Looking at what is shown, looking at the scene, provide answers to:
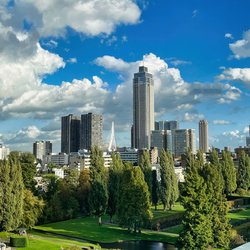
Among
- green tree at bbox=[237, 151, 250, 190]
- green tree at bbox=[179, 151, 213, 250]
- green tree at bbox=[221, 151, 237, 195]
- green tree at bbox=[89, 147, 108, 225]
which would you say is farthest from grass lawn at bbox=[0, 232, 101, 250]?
green tree at bbox=[237, 151, 250, 190]

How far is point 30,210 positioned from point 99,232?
10.2m

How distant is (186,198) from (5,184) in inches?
909

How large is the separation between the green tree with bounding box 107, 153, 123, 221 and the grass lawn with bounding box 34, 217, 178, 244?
420cm

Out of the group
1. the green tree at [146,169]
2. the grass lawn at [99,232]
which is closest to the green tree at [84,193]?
the grass lawn at [99,232]

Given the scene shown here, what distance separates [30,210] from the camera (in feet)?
189

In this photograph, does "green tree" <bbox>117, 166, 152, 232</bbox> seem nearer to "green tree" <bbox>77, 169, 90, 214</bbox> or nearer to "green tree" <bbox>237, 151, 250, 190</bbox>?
"green tree" <bbox>77, 169, 90, 214</bbox>

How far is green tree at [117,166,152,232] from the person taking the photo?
2146 inches

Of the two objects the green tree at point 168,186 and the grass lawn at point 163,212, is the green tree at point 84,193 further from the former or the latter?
the green tree at point 168,186

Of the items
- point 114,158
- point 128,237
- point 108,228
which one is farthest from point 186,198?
point 114,158

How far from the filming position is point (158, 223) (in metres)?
60.8

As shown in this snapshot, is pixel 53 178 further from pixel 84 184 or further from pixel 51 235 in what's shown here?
pixel 51 235

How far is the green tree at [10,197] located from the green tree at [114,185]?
53.1 ft

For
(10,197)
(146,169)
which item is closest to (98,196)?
(10,197)

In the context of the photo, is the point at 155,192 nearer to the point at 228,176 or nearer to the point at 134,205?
the point at 228,176
